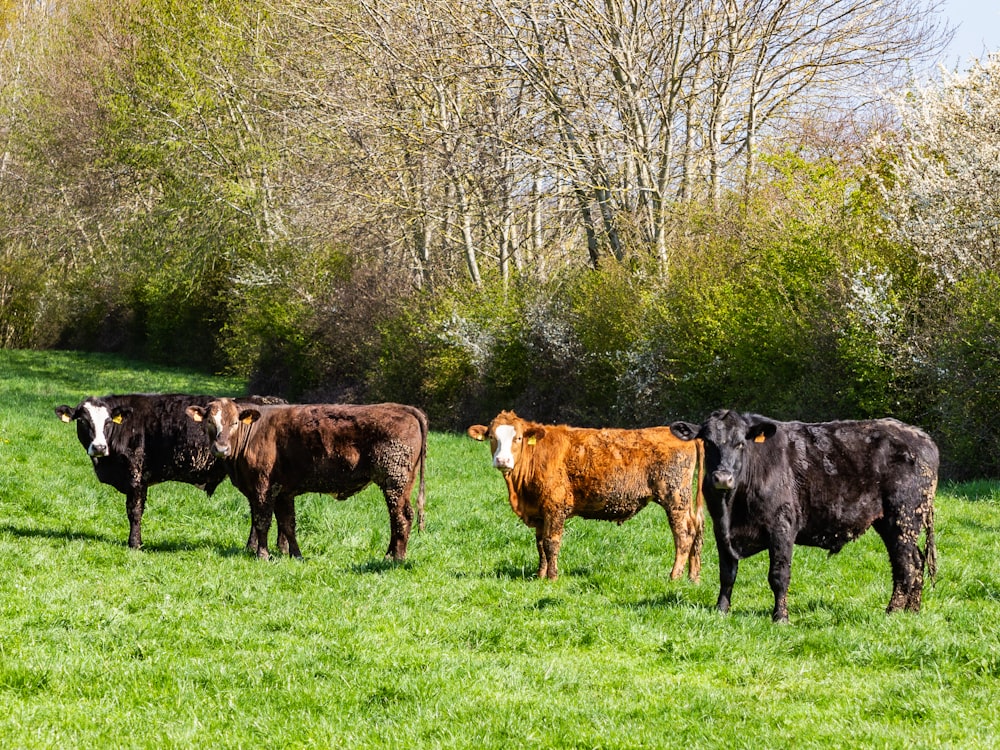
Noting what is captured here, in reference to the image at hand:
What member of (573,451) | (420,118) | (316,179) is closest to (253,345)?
(316,179)

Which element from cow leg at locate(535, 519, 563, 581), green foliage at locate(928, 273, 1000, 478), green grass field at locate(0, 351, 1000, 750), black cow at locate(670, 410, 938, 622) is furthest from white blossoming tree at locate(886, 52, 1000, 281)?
cow leg at locate(535, 519, 563, 581)

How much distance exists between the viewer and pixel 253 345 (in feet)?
123

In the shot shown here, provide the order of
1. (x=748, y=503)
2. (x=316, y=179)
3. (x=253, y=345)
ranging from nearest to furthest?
(x=748, y=503) < (x=316, y=179) < (x=253, y=345)

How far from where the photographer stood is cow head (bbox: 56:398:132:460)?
12.6m

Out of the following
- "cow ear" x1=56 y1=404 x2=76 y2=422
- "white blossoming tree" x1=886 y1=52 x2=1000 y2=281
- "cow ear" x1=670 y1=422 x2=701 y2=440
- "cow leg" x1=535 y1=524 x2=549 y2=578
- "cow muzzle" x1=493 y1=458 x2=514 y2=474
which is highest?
"white blossoming tree" x1=886 y1=52 x2=1000 y2=281

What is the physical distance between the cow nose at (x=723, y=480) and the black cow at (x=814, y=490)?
0.42 feet

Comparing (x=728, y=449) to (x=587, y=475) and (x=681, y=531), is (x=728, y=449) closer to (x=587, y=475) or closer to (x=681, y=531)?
(x=681, y=531)

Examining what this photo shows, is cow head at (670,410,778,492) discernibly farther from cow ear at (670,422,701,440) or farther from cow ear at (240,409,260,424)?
cow ear at (240,409,260,424)

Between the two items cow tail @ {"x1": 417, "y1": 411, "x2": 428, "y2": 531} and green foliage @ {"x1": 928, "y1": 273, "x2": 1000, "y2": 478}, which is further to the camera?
green foliage @ {"x1": 928, "y1": 273, "x2": 1000, "y2": 478}

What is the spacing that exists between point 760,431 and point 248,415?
5694mm

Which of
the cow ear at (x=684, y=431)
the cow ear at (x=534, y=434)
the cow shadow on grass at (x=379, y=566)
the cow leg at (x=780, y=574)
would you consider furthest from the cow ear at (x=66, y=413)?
the cow leg at (x=780, y=574)

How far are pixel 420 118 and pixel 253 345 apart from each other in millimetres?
13044

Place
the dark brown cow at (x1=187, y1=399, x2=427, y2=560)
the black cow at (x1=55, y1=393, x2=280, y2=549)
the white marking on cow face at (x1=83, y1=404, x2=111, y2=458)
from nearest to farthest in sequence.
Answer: the dark brown cow at (x1=187, y1=399, x2=427, y2=560)
the white marking on cow face at (x1=83, y1=404, x2=111, y2=458)
the black cow at (x1=55, y1=393, x2=280, y2=549)

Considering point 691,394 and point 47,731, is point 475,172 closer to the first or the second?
point 691,394
